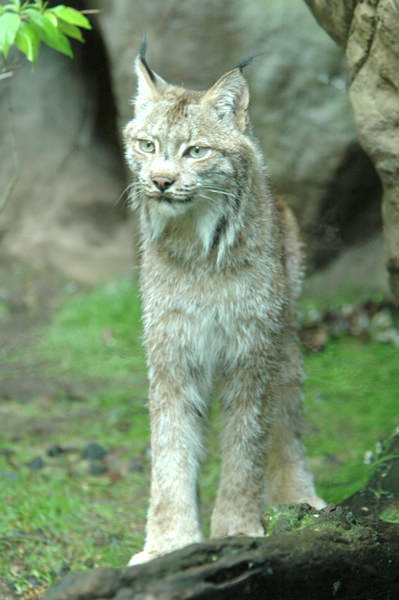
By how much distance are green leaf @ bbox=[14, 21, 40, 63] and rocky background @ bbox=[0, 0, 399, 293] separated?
221 centimetres

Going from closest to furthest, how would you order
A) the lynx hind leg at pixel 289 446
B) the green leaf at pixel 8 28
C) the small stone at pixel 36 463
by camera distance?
1. the green leaf at pixel 8 28
2. the lynx hind leg at pixel 289 446
3. the small stone at pixel 36 463

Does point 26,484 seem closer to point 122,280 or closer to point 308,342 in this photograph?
point 308,342

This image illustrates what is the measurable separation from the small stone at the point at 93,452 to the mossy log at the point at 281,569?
2.25 meters

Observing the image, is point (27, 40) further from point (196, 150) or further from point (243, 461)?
point (243, 461)

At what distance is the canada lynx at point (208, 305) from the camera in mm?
3607

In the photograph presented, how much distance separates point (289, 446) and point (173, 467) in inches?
34.0

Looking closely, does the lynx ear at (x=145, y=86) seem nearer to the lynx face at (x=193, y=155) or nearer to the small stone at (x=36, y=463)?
the lynx face at (x=193, y=155)

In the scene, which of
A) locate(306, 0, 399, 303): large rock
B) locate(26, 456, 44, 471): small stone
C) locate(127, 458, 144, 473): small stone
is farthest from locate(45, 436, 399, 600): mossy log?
locate(26, 456, 44, 471): small stone

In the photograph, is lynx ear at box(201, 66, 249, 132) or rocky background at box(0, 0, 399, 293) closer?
lynx ear at box(201, 66, 249, 132)

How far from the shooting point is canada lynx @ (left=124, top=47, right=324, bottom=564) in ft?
11.8

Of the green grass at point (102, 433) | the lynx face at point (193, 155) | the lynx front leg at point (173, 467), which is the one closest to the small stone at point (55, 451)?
the green grass at point (102, 433)

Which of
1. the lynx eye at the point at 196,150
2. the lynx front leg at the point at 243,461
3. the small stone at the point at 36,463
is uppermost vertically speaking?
the lynx eye at the point at 196,150

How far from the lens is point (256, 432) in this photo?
378cm

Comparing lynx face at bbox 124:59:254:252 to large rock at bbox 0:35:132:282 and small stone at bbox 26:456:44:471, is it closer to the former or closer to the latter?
small stone at bbox 26:456:44:471
